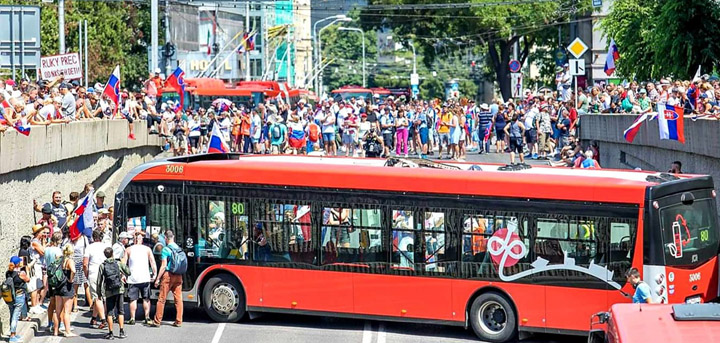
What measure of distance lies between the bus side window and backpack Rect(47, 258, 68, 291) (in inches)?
292

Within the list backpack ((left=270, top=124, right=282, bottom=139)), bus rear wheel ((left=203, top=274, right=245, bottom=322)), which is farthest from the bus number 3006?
backpack ((left=270, top=124, right=282, bottom=139))

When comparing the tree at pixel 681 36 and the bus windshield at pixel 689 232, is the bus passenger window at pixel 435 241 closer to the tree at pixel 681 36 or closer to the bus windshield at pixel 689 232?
the bus windshield at pixel 689 232

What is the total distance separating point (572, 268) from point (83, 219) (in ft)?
24.7

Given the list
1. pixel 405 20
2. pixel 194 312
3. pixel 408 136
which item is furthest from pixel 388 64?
pixel 194 312

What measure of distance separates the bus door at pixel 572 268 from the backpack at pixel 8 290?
696 cm

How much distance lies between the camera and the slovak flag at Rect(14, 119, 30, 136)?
70.0 feet

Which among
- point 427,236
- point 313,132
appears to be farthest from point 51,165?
point 313,132

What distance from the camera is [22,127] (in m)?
21.5

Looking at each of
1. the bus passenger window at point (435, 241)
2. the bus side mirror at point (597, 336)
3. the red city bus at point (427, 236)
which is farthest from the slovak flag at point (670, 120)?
the bus side mirror at point (597, 336)

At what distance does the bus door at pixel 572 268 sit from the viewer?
16.7m

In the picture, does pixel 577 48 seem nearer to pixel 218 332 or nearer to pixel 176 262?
pixel 176 262

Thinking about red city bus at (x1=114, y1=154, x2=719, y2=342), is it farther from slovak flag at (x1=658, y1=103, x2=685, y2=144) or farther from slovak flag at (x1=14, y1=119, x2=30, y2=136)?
slovak flag at (x1=658, y1=103, x2=685, y2=144)

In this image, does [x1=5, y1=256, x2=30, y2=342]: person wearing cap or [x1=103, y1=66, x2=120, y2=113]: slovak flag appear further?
[x1=103, y1=66, x2=120, y2=113]: slovak flag

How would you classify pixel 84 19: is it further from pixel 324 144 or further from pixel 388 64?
pixel 388 64
